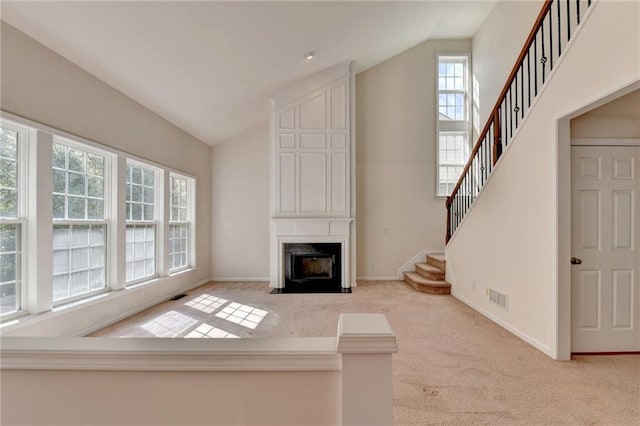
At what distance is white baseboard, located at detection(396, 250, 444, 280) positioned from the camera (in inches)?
226

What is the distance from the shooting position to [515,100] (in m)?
3.75

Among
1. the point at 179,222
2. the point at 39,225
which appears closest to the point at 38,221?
the point at 39,225

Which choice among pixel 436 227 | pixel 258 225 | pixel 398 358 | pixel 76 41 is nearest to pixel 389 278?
pixel 436 227

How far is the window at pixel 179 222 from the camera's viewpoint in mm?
4637

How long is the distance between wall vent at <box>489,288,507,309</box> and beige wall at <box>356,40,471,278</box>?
2.38m

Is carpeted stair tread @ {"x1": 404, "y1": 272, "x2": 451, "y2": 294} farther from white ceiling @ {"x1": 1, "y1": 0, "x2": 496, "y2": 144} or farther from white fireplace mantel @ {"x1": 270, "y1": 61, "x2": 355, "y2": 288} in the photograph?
white ceiling @ {"x1": 1, "y1": 0, "x2": 496, "y2": 144}

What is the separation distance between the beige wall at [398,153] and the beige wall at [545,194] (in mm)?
2136

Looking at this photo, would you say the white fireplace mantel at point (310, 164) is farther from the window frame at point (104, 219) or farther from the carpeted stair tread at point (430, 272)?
the window frame at point (104, 219)

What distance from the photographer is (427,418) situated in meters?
1.73

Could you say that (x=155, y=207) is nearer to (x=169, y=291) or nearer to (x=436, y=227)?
(x=169, y=291)

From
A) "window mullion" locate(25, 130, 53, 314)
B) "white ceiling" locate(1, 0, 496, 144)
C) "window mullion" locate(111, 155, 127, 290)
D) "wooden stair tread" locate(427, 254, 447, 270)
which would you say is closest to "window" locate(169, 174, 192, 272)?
"white ceiling" locate(1, 0, 496, 144)

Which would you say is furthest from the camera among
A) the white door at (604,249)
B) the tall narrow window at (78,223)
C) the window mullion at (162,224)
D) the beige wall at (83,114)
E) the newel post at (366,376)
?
the window mullion at (162,224)

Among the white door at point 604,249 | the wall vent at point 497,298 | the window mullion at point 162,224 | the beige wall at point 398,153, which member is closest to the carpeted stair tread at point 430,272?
the beige wall at point 398,153

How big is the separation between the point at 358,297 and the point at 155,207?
3518 millimetres
